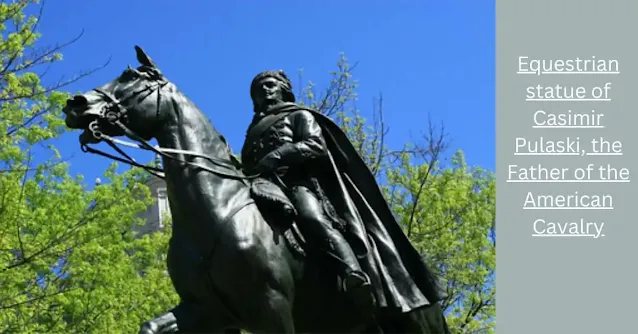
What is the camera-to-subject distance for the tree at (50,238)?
579 inches

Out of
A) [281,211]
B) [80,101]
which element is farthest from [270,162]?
[80,101]

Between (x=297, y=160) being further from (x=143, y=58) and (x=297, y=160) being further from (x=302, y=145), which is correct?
(x=143, y=58)

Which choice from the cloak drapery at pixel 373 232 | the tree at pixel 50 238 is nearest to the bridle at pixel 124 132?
the cloak drapery at pixel 373 232

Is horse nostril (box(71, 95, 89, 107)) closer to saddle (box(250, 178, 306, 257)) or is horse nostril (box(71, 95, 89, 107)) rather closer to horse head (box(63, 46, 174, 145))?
horse head (box(63, 46, 174, 145))

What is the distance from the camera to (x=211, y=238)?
6715 mm

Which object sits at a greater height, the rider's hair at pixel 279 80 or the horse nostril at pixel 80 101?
the rider's hair at pixel 279 80

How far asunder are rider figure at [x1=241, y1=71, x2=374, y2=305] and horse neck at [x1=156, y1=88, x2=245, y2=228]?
33 centimetres

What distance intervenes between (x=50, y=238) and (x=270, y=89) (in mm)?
8662

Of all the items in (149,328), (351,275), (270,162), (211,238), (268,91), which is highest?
(268,91)

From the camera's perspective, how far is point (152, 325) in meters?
6.66

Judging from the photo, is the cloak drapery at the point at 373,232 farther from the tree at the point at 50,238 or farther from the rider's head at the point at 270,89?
the tree at the point at 50,238
